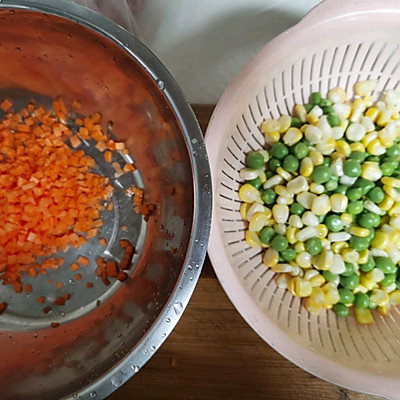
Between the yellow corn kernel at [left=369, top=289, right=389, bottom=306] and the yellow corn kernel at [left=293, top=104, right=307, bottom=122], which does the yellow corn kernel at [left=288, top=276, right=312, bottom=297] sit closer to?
the yellow corn kernel at [left=369, top=289, right=389, bottom=306]

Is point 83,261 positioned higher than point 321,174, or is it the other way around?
point 321,174

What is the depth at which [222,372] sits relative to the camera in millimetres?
1067

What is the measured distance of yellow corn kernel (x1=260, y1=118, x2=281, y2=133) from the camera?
1.06m

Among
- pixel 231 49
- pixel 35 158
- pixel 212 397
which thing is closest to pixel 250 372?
pixel 212 397

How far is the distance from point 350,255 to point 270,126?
1.17ft

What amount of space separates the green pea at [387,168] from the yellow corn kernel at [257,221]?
0.31 metres

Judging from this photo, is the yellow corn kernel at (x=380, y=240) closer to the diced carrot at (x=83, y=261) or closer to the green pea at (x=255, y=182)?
the green pea at (x=255, y=182)

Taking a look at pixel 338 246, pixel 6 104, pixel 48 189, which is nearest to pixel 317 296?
pixel 338 246

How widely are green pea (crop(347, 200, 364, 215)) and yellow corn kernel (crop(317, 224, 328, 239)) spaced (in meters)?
0.07

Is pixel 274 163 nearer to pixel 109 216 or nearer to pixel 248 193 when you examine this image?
pixel 248 193

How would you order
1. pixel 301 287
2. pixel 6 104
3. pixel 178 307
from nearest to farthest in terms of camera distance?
pixel 178 307
pixel 301 287
pixel 6 104

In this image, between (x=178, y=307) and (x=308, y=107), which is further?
(x=308, y=107)

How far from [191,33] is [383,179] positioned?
2.12ft

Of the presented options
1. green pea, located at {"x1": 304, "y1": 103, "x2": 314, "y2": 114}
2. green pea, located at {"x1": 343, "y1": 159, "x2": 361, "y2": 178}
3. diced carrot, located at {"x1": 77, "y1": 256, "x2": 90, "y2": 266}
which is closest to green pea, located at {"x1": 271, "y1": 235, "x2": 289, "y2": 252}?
green pea, located at {"x1": 343, "y1": 159, "x2": 361, "y2": 178}
